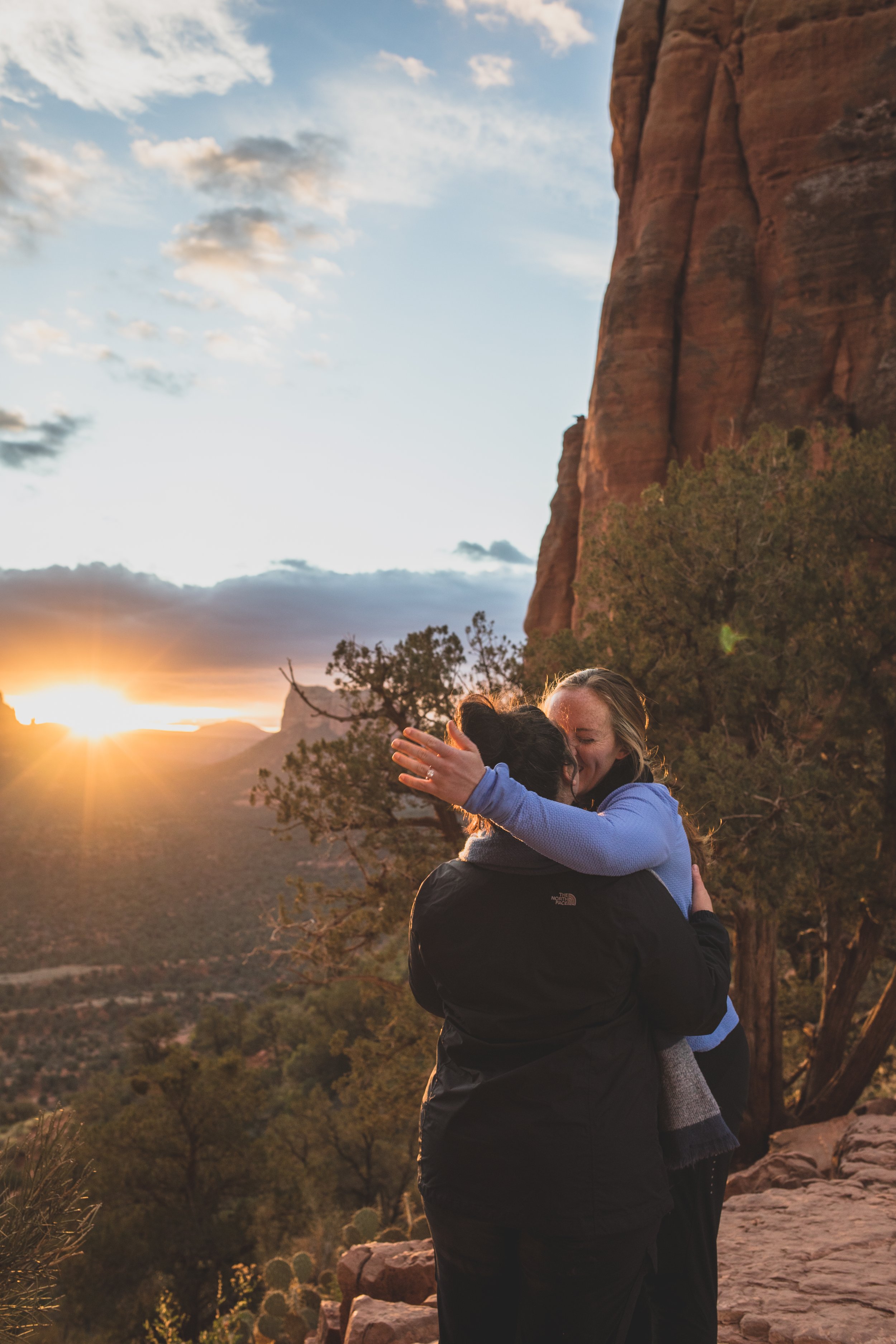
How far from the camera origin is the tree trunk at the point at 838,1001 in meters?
10.5

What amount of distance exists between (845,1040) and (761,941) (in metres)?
3.23

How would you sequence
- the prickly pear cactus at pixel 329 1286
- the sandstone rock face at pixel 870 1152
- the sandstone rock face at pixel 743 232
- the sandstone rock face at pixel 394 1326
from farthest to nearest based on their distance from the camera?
the sandstone rock face at pixel 743 232, the prickly pear cactus at pixel 329 1286, the sandstone rock face at pixel 870 1152, the sandstone rock face at pixel 394 1326

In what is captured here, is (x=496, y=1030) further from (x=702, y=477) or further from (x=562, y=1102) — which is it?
(x=702, y=477)

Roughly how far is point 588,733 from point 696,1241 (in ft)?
5.03

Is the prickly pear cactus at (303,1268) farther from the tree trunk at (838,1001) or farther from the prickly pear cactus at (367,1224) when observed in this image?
the tree trunk at (838,1001)

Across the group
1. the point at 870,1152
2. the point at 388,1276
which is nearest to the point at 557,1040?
the point at 388,1276

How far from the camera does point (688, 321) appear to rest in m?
22.2

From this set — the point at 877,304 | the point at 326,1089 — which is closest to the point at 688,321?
the point at 877,304

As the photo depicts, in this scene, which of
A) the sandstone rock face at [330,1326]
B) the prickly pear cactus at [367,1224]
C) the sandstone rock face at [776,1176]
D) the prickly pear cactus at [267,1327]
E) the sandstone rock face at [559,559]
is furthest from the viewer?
the sandstone rock face at [559,559]

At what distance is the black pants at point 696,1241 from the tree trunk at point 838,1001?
942cm

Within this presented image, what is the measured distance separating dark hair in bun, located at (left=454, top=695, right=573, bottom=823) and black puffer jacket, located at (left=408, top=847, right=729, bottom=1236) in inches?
9.0

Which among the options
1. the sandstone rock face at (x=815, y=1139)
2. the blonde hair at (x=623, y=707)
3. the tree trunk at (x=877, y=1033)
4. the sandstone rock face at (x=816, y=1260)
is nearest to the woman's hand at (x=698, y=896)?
the blonde hair at (x=623, y=707)

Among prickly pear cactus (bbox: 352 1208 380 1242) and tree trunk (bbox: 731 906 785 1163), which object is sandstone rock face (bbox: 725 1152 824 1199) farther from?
prickly pear cactus (bbox: 352 1208 380 1242)

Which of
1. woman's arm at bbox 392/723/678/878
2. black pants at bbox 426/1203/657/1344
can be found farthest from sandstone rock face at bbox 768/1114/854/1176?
woman's arm at bbox 392/723/678/878
